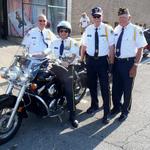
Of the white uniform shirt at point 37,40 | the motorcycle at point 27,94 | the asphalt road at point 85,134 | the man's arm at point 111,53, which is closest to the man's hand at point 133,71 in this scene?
the man's arm at point 111,53

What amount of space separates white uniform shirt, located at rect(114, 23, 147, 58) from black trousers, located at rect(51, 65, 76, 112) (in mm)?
962

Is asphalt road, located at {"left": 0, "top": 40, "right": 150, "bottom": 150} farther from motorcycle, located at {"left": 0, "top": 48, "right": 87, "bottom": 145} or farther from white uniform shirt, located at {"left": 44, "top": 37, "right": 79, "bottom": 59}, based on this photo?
white uniform shirt, located at {"left": 44, "top": 37, "right": 79, "bottom": 59}

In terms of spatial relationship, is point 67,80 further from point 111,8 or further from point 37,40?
point 111,8

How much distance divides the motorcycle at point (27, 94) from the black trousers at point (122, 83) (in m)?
1.07

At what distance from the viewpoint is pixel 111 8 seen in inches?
954

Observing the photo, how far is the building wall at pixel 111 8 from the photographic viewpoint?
20.4 meters

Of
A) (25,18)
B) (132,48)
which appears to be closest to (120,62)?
(132,48)

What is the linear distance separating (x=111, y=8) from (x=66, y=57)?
63.6 feet

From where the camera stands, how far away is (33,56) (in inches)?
198

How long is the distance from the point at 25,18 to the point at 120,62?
389 inches

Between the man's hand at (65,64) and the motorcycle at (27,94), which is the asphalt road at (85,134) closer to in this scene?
the motorcycle at (27,94)

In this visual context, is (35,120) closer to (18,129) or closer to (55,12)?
(18,129)

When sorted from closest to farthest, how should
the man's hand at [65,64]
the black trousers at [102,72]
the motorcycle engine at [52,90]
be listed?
the motorcycle engine at [52,90], the man's hand at [65,64], the black trousers at [102,72]

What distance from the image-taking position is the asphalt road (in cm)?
479
